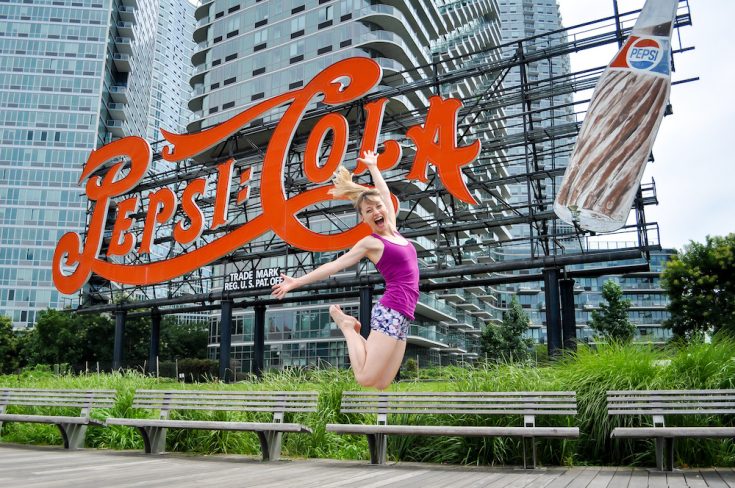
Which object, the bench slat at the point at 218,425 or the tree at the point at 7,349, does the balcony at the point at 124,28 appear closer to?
the tree at the point at 7,349

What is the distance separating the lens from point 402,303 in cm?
309

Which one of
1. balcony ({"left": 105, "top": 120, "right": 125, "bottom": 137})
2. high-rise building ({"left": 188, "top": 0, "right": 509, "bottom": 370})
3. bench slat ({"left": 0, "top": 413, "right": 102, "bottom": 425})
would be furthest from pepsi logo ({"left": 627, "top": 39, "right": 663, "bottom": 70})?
balcony ({"left": 105, "top": 120, "right": 125, "bottom": 137})

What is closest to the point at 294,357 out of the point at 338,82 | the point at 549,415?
the point at 338,82

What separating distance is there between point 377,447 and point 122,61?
306 ft

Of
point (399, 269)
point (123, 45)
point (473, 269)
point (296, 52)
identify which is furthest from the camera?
point (123, 45)

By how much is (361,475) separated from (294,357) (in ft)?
150

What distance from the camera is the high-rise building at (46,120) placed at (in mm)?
79188

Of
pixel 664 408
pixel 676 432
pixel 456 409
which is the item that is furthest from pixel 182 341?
pixel 676 432

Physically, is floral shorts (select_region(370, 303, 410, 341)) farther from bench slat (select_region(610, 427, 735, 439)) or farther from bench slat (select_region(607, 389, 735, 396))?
bench slat (select_region(607, 389, 735, 396))

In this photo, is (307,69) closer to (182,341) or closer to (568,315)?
(182,341)

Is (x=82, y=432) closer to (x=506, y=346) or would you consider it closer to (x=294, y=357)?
(x=294, y=357)

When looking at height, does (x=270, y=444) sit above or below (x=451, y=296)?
below

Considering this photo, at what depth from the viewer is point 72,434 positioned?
10227mm

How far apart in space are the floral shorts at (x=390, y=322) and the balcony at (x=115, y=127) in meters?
93.5
